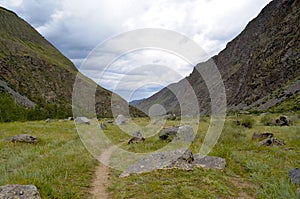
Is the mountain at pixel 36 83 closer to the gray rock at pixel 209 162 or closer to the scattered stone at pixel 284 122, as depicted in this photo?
the scattered stone at pixel 284 122

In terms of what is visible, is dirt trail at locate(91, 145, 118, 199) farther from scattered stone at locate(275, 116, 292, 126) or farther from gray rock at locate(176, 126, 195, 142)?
scattered stone at locate(275, 116, 292, 126)

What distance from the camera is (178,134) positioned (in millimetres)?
22812

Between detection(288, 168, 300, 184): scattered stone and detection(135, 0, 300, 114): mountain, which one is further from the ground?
detection(135, 0, 300, 114): mountain

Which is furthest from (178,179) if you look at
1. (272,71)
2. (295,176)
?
(272,71)

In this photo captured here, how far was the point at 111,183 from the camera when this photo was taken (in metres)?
11.8

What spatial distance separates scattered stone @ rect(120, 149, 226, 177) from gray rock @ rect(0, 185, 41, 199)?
5.19 metres

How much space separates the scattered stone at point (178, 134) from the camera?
74.4ft

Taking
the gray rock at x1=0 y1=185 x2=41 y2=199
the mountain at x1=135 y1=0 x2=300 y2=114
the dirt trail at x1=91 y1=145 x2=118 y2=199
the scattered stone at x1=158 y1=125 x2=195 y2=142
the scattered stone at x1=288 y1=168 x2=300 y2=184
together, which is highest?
the mountain at x1=135 y1=0 x2=300 y2=114

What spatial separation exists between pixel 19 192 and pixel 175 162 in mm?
7012

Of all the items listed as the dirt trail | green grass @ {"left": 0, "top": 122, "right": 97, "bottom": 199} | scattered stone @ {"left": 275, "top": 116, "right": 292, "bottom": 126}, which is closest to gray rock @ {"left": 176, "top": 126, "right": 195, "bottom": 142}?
the dirt trail

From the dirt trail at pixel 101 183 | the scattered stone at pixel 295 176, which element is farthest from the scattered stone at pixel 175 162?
the scattered stone at pixel 295 176

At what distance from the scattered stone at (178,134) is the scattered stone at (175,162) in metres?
8.19

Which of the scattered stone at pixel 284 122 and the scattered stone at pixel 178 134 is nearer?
the scattered stone at pixel 178 134

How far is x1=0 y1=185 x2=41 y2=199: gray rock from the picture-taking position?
25.8 feet
